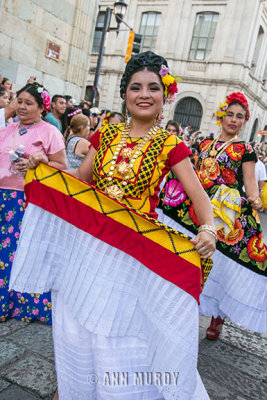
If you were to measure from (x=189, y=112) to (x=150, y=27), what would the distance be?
681 centimetres

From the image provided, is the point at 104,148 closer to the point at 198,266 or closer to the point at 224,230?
the point at 198,266

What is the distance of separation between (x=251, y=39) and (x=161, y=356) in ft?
80.7

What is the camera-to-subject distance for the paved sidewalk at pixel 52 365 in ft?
7.54

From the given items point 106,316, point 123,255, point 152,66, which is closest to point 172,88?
point 152,66

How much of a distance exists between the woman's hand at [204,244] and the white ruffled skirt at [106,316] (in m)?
0.22

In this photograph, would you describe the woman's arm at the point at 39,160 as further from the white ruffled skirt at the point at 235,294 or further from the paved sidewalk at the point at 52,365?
the paved sidewalk at the point at 52,365

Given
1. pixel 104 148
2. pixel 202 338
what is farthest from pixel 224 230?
pixel 104 148

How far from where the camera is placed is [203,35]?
23172 mm

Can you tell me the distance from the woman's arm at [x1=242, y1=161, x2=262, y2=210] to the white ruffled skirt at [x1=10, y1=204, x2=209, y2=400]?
1.85 meters

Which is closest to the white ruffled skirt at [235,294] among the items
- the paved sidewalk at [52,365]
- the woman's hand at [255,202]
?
the paved sidewalk at [52,365]

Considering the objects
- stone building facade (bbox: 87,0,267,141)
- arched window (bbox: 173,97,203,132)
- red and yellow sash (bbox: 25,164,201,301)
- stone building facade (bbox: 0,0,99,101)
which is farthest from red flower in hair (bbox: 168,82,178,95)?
arched window (bbox: 173,97,203,132)

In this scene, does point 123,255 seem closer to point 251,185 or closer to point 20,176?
point 20,176

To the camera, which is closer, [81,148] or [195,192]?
[195,192]

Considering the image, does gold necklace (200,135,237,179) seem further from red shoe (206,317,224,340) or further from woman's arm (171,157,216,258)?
woman's arm (171,157,216,258)
